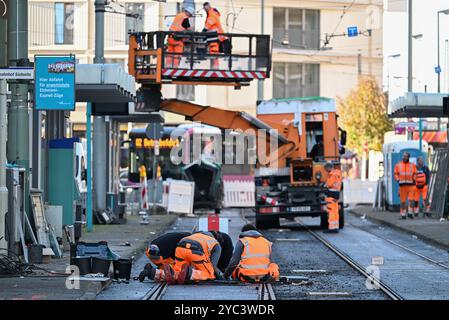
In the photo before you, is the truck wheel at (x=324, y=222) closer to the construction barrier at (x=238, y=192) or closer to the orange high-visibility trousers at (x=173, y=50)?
the orange high-visibility trousers at (x=173, y=50)

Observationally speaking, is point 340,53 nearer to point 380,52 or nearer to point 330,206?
point 380,52

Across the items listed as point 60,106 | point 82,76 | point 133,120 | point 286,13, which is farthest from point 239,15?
point 60,106

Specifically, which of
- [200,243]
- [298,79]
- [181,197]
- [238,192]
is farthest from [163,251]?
[298,79]

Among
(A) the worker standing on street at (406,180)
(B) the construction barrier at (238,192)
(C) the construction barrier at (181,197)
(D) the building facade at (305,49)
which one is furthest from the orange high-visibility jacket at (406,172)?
(D) the building facade at (305,49)

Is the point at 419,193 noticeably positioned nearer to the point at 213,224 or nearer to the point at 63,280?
the point at 213,224

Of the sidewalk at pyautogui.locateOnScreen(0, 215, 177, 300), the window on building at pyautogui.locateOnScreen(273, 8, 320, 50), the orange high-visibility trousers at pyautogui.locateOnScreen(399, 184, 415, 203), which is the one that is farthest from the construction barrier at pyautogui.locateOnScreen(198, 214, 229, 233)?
the window on building at pyautogui.locateOnScreen(273, 8, 320, 50)

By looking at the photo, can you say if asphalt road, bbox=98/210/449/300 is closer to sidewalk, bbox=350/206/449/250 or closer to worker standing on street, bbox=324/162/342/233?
sidewalk, bbox=350/206/449/250

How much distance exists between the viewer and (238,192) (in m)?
48.6

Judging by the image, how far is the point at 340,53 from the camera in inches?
2672

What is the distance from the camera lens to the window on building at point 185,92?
62.5 metres

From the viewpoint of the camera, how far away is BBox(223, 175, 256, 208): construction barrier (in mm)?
48469

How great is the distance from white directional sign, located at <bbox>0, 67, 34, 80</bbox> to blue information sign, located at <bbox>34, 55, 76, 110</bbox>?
1.02m

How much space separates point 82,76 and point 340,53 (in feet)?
148

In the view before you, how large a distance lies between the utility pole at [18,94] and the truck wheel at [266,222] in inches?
472
